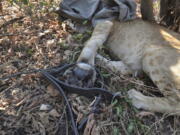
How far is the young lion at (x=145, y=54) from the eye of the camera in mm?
2967

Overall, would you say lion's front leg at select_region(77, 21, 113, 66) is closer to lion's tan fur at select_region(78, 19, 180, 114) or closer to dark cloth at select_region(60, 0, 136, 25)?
lion's tan fur at select_region(78, 19, 180, 114)


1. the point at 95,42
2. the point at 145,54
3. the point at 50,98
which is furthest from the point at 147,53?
the point at 50,98

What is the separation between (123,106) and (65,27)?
1.81 m

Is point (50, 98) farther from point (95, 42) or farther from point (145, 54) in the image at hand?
point (145, 54)

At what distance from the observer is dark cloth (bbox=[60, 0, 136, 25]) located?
3.89 meters

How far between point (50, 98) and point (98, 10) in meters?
1.79

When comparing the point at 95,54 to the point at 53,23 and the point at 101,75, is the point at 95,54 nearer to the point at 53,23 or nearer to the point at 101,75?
the point at 101,75

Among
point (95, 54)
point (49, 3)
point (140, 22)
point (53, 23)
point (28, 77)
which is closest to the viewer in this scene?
point (28, 77)

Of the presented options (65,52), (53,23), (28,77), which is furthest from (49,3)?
(28,77)

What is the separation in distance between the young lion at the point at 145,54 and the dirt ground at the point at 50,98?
0.43 ft

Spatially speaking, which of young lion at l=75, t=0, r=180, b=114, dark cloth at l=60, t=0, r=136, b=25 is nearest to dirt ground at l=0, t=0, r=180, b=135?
young lion at l=75, t=0, r=180, b=114

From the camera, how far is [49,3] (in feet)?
15.1

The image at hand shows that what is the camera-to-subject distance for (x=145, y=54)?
3.40 m

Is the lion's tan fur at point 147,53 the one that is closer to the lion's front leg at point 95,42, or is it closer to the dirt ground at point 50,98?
the lion's front leg at point 95,42
